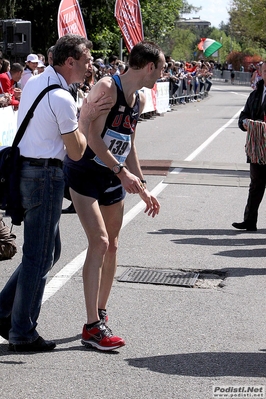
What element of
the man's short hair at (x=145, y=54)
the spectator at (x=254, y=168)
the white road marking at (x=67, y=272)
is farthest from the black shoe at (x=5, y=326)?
the spectator at (x=254, y=168)

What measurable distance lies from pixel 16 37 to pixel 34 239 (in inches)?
570

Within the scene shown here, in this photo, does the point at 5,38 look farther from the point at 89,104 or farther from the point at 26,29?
the point at 89,104

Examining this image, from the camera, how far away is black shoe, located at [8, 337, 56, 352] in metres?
5.34

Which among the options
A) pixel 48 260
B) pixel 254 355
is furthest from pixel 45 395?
pixel 254 355

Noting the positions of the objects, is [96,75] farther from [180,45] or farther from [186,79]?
[180,45]

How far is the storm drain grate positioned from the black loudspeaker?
12084 mm

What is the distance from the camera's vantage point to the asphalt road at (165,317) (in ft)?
15.8

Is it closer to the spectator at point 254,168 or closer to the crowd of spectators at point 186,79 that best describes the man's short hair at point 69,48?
the spectator at point 254,168

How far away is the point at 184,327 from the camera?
19.6 ft

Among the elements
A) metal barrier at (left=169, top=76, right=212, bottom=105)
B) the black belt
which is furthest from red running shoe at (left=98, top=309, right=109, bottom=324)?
metal barrier at (left=169, top=76, right=212, bottom=105)

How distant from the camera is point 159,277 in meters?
7.45

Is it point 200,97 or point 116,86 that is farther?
point 200,97

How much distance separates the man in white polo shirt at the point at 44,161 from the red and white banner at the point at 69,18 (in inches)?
476

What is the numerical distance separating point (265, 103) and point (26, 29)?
10.3m
